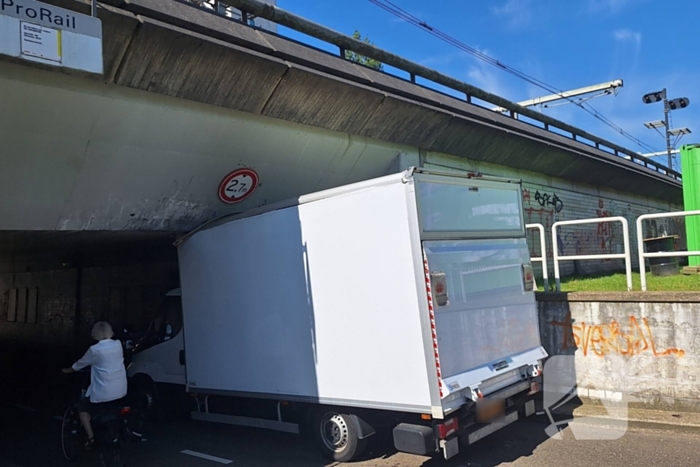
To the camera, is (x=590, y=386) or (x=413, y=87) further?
(x=413, y=87)

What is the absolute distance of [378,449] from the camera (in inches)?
251

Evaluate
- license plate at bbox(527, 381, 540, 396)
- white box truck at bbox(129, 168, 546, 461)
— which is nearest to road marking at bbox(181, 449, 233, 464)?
white box truck at bbox(129, 168, 546, 461)

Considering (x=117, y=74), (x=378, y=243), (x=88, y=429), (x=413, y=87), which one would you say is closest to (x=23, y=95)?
(x=117, y=74)

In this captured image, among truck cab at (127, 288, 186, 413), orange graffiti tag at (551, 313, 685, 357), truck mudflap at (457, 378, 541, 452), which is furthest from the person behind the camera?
truck cab at (127, 288, 186, 413)

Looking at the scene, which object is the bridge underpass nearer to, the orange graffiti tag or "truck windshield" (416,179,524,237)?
"truck windshield" (416,179,524,237)

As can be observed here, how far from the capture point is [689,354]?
679 cm

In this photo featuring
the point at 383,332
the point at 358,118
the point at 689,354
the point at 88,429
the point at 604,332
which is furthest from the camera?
the point at 358,118

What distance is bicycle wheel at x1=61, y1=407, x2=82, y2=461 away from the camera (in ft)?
21.5

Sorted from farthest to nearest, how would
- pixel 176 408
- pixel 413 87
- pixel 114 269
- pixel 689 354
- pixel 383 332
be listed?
pixel 114 269 → pixel 413 87 → pixel 176 408 → pixel 689 354 → pixel 383 332

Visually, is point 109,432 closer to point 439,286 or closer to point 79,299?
point 439,286

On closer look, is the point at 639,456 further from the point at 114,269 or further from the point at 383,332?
the point at 114,269

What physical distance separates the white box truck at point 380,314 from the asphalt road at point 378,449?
0.37 m

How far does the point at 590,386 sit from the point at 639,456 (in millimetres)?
1839

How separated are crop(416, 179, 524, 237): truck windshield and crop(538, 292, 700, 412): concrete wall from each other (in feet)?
6.09
